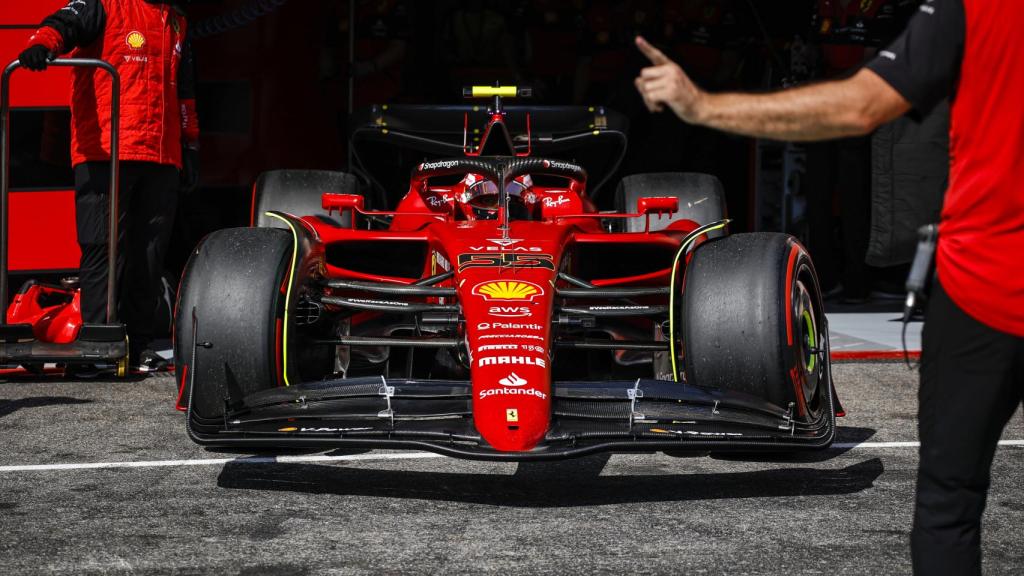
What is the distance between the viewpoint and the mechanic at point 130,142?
777 centimetres

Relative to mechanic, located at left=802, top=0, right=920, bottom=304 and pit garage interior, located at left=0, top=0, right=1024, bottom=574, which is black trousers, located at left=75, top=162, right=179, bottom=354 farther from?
mechanic, located at left=802, top=0, right=920, bottom=304

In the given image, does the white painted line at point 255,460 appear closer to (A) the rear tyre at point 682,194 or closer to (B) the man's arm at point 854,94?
(A) the rear tyre at point 682,194

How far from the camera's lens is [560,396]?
16.6ft

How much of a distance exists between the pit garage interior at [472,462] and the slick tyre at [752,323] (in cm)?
35

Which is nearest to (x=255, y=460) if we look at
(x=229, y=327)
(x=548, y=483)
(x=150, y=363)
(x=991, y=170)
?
(x=229, y=327)

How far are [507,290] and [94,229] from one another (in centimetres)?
321

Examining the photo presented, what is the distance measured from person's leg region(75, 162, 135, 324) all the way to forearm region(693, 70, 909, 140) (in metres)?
5.28

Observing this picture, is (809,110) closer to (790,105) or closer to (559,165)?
(790,105)

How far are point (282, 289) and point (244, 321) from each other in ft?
0.71

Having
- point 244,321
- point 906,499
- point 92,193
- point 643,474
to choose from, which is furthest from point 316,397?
point 92,193

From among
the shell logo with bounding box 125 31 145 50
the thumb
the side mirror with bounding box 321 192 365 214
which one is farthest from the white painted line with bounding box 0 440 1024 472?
the shell logo with bounding box 125 31 145 50

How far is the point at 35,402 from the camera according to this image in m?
7.09

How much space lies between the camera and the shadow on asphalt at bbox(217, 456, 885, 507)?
17.1 feet

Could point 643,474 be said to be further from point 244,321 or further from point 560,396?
point 244,321
